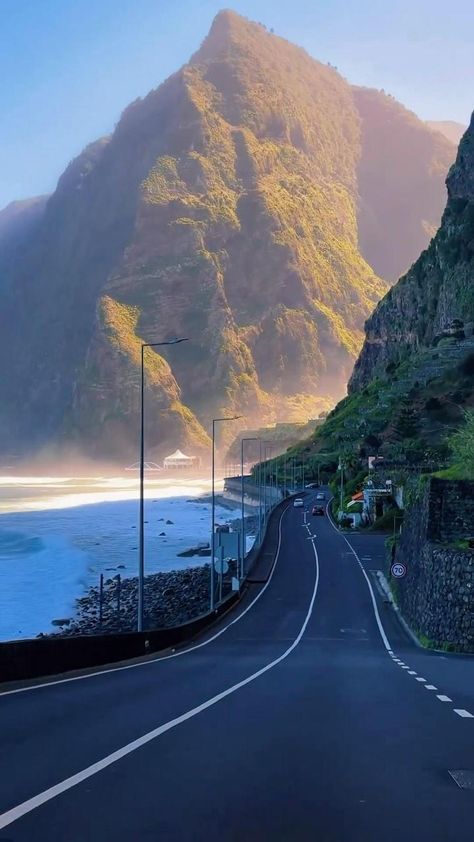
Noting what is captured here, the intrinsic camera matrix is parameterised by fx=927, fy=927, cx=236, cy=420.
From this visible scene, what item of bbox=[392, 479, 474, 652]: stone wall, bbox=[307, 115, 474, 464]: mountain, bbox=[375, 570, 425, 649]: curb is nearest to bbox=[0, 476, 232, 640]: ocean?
bbox=[375, 570, 425, 649]: curb

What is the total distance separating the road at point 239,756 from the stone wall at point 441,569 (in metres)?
10.0

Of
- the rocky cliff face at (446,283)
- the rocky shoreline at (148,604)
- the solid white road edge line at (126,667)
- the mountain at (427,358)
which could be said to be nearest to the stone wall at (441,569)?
the solid white road edge line at (126,667)

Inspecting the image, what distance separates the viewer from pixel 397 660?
2636 cm

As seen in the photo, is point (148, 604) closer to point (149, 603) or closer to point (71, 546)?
point (149, 603)

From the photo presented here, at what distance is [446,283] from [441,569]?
140415mm

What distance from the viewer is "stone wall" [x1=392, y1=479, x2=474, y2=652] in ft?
103

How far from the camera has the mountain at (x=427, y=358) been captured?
Result: 136 m

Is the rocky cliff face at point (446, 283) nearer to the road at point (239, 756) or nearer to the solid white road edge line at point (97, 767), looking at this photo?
the road at point (239, 756)

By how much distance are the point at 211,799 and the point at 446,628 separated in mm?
26469

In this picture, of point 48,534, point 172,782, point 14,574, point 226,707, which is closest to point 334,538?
point 14,574

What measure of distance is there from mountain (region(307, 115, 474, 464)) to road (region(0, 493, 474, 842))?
323 ft

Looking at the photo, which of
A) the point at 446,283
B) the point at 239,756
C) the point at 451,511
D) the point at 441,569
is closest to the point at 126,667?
the point at 239,756

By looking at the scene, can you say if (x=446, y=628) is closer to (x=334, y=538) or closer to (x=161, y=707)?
(x=161, y=707)

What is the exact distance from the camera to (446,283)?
547 ft
